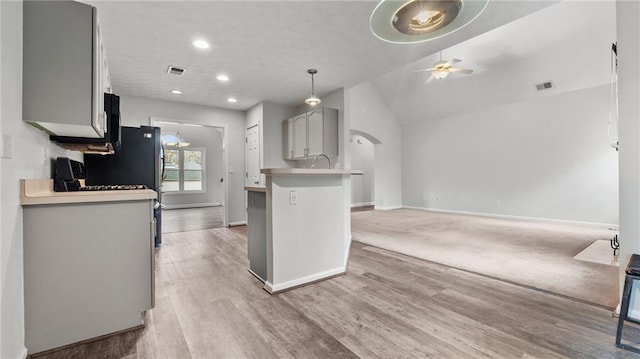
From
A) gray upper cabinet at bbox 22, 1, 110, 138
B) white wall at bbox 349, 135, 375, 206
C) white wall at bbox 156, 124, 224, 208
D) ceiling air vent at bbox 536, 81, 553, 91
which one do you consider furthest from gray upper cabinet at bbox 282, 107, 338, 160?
white wall at bbox 156, 124, 224, 208

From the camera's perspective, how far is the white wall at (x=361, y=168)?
9.59m

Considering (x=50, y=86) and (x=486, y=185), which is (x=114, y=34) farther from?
(x=486, y=185)

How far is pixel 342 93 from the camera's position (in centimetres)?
453

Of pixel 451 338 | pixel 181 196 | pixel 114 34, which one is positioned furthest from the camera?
pixel 181 196

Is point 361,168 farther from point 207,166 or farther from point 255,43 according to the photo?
point 255,43

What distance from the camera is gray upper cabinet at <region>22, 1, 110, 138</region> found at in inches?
60.5

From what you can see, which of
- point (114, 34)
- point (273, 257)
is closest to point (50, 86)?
point (114, 34)

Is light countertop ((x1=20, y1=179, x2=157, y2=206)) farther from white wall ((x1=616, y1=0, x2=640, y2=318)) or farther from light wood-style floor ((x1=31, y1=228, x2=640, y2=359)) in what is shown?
white wall ((x1=616, y1=0, x2=640, y2=318))

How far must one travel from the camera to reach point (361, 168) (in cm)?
998

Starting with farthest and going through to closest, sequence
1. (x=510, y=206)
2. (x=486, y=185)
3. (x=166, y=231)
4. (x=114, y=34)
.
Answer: (x=486, y=185), (x=510, y=206), (x=166, y=231), (x=114, y=34)

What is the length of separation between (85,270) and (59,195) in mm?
486

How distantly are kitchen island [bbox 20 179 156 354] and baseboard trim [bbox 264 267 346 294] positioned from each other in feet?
2.99

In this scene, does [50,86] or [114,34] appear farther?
[114,34]

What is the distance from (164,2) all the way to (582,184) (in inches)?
295
